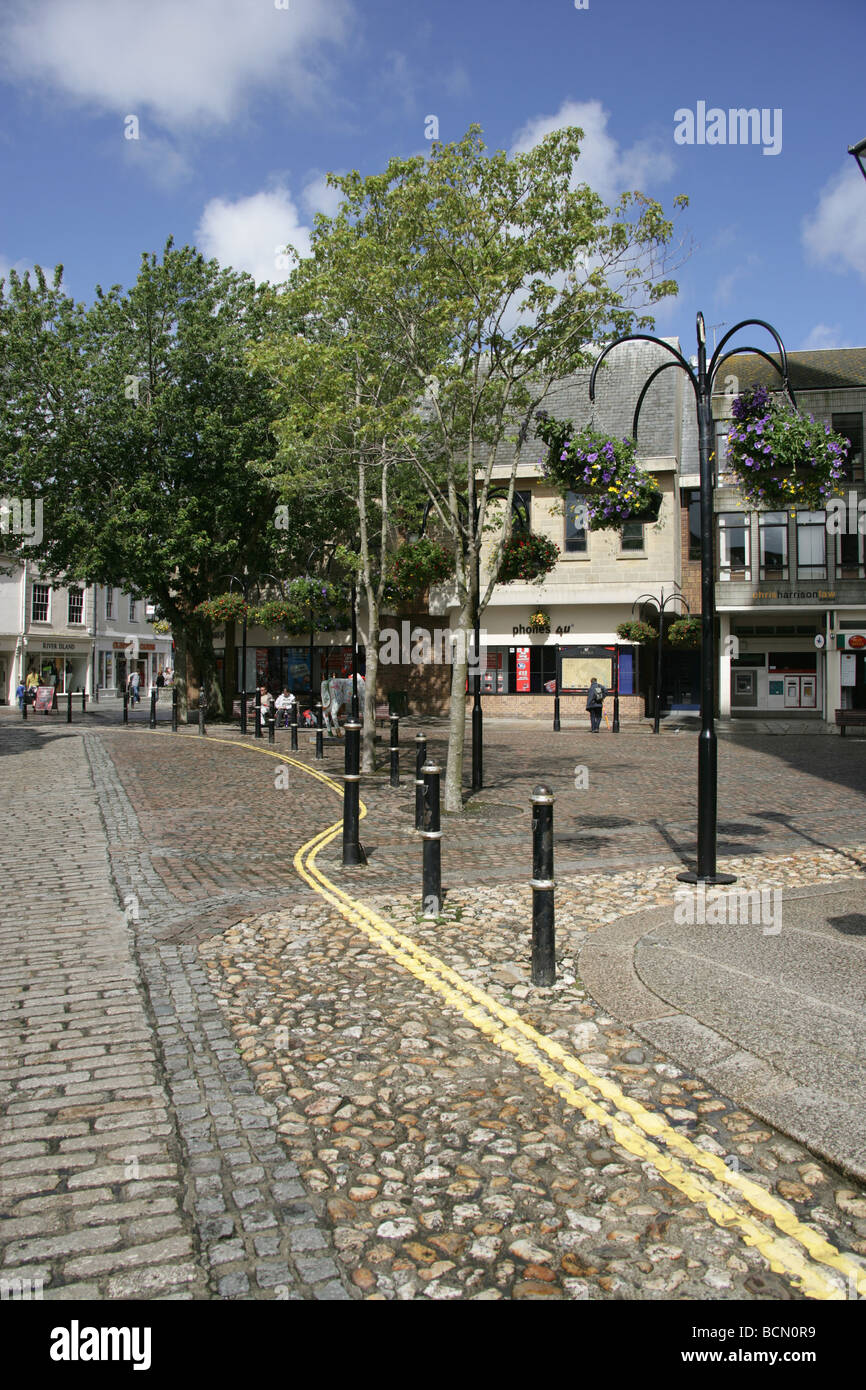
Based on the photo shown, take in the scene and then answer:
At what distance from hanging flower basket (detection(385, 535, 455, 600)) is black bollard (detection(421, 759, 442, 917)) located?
65.8 feet

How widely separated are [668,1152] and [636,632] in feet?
95.8

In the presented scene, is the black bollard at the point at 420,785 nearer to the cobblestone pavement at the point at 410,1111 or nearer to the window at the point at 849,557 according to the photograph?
the cobblestone pavement at the point at 410,1111

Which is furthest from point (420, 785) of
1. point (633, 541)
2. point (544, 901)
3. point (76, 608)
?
point (76, 608)

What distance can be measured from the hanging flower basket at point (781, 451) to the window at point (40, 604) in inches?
1880

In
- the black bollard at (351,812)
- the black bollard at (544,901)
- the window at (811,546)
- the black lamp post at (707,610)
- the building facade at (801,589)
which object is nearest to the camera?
the black bollard at (544,901)

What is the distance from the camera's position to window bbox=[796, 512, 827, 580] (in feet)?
116

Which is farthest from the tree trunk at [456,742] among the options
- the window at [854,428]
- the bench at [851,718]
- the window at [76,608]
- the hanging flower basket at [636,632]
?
the window at [76,608]

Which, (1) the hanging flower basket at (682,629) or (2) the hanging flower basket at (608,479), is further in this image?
(1) the hanging flower basket at (682,629)

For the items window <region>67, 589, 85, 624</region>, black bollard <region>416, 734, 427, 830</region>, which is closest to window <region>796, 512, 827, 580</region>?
black bollard <region>416, 734, 427, 830</region>

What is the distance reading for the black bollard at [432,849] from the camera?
6.95m

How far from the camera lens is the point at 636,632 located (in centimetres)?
→ 3192

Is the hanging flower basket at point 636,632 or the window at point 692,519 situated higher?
the window at point 692,519

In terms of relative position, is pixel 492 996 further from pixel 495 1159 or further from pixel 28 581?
pixel 28 581

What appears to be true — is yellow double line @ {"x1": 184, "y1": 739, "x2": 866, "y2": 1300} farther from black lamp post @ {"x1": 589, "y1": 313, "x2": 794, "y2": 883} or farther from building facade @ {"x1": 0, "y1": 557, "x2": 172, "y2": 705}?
building facade @ {"x1": 0, "y1": 557, "x2": 172, "y2": 705}
